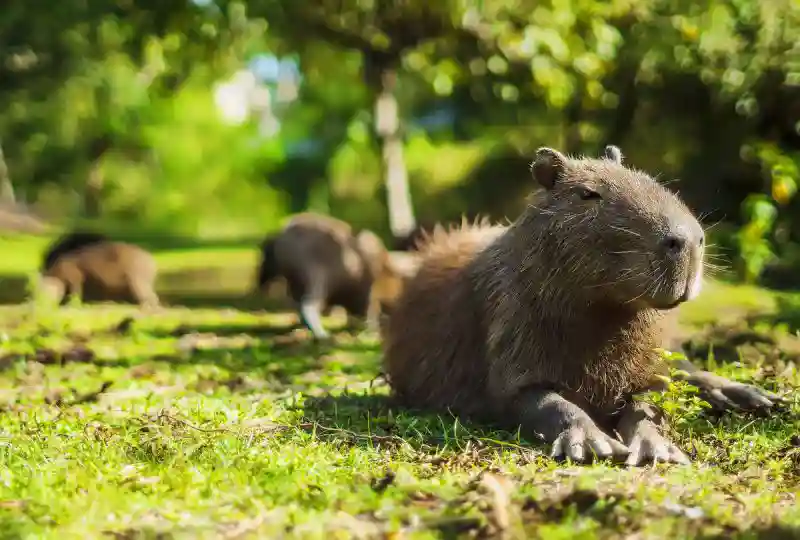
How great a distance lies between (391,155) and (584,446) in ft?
33.1

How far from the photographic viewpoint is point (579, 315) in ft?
12.7

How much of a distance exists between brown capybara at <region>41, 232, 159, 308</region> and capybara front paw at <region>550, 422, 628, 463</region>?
7868 millimetres

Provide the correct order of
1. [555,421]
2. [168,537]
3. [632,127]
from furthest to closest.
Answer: [632,127], [555,421], [168,537]

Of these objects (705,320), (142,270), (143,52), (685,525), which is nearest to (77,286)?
(142,270)

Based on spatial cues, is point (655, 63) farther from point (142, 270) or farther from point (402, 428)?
point (402, 428)

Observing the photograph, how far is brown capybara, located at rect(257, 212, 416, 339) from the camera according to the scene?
9.05 m

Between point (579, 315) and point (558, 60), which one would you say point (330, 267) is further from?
point (579, 315)

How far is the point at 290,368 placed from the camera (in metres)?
6.37

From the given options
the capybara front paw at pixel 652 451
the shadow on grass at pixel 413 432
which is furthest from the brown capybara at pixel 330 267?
the capybara front paw at pixel 652 451

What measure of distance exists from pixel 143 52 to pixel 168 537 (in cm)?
946

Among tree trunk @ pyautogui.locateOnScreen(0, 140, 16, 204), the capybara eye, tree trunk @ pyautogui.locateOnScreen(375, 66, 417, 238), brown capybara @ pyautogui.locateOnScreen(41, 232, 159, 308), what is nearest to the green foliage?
tree trunk @ pyautogui.locateOnScreen(375, 66, 417, 238)

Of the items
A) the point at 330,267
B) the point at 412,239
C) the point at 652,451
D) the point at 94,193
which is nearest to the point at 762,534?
the point at 652,451

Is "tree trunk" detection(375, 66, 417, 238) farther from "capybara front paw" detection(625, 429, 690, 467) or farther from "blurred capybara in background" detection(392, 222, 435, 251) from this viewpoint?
"capybara front paw" detection(625, 429, 690, 467)

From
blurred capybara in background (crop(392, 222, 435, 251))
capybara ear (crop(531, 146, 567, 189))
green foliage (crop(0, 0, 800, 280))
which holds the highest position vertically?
green foliage (crop(0, 0, 800, 280))
